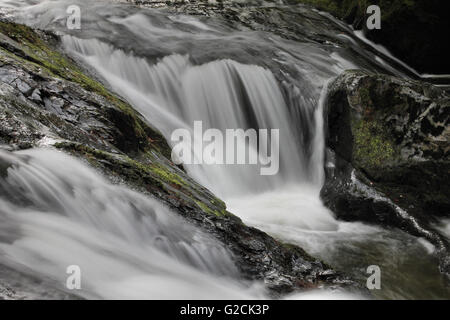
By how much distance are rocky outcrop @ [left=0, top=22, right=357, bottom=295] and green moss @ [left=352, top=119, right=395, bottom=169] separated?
3.19m

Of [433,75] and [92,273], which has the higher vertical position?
[433,75]

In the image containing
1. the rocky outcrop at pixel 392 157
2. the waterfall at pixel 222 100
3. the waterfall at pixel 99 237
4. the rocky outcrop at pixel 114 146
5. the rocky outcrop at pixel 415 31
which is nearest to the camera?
the waterfall at pixel 99 237

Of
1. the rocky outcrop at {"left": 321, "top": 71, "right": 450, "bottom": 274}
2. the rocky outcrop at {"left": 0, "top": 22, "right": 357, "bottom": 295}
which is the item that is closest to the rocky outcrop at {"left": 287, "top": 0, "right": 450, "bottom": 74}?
the rocky outcrop at {"left": 321, "top": 71, "right": 450, "bottom": 274}

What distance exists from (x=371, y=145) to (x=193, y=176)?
3041 millimetres

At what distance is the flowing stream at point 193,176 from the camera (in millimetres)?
3678

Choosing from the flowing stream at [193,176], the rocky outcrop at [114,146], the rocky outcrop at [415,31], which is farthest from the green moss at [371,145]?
the rocky outcrop at [415,31]

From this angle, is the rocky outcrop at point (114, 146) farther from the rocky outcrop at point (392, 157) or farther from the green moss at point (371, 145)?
the green moss at point (371, 145)

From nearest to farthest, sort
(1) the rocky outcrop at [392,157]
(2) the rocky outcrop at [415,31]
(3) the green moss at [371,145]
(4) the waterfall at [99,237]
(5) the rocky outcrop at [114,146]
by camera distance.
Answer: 1. (4) the waterfall at [99,237]
2. (5) the rocky outcrop at [114,146]
3. (1) the rocky outcrop at [392,157]
4. (3) the green moss at [371,145]
5. (2) the rocky outcrop at [415,31]

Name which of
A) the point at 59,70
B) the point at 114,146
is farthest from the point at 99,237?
the point at 59,70

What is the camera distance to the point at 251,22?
13891 mm

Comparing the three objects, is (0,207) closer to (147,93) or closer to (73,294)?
(73,294)

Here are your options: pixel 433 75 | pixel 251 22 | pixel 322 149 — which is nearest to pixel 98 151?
pixel 322 149

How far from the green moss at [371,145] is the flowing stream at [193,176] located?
3.50 feet
